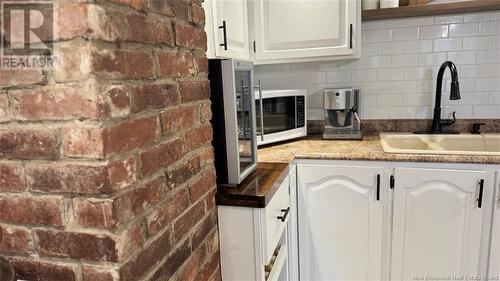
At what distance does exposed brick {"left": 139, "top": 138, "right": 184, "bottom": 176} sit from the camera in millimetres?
756

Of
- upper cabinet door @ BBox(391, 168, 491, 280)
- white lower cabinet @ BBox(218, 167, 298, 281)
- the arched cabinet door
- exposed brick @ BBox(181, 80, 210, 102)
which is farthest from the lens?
the arched cabinet door

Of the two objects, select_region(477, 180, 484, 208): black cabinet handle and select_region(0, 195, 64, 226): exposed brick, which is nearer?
select_region(0, 195, 64, 226): exposed brick

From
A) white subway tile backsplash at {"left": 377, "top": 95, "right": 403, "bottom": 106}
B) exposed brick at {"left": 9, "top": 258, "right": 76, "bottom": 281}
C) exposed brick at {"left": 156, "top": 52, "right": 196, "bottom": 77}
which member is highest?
exposed brick at {"left": 156, "top": 52, "right": 196, "bottom": 77}

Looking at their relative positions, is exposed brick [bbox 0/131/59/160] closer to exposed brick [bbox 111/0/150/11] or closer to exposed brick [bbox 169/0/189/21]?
exposed brick [bbox 111/0/150/11]

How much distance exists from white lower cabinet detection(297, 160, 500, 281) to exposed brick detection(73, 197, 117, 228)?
1.22m

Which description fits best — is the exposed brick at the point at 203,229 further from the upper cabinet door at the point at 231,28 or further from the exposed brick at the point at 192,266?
the upper cabinet door at the point at 231,28

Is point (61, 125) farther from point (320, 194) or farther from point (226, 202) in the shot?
point (320, 194)

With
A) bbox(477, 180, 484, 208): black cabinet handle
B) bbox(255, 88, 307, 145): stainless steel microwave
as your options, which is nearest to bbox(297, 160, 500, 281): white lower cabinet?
bbox(477, 180, 484, 208): black cabinet handle

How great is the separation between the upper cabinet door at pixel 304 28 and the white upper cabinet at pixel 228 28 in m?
0.11

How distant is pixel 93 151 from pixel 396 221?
1.52m

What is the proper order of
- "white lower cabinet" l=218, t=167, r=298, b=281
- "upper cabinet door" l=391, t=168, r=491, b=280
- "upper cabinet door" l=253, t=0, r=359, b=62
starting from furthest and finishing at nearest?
"upper cabinet door" l=253, t=0, r=359, b=62
"upper cabinet door" l=391, t=168, r=491, b=280
"white lower cabinet" l=218, t=167, r=298, b=281

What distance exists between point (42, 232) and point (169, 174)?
0.29 metres

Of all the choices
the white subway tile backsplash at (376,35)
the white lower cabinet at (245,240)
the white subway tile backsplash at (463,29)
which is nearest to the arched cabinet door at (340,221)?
the white lower cabinet at (245,240)

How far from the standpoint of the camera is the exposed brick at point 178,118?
0.84m
